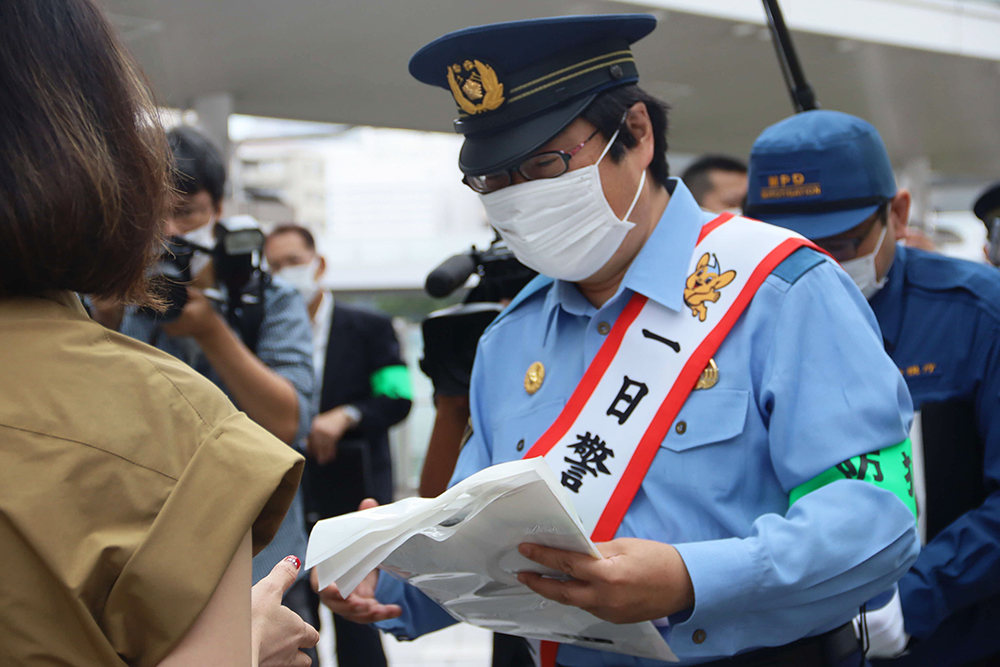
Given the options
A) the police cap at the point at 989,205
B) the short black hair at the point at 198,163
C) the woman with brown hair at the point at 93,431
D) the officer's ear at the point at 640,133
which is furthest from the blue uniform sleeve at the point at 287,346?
the police cap at the point at 989,205

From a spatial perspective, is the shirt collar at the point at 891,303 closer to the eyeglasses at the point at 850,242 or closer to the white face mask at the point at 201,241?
the eyeglasses at the point at 850,242

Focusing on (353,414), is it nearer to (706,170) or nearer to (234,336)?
(234,336)

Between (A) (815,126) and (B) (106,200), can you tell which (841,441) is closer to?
(B) (106,200)

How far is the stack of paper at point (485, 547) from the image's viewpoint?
0.96 m

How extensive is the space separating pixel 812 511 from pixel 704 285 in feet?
1.23

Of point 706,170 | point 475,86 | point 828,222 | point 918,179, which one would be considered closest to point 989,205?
point 828,222

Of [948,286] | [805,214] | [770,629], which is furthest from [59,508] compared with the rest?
[948,286]

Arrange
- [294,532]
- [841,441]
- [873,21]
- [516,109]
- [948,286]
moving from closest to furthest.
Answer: [841,441]
[516,109]
[948,286]
[294,532]
[873,21]

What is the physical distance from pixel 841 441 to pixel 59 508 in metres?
0.88

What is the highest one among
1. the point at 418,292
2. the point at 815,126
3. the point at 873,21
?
the point at 815,126

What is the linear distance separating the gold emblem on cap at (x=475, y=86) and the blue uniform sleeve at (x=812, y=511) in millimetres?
555

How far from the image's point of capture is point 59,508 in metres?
0.68

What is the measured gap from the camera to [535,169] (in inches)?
56.7

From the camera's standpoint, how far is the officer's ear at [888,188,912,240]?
1971 mm
